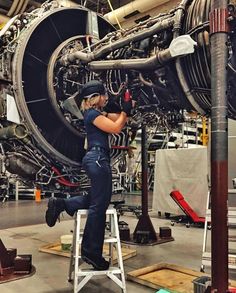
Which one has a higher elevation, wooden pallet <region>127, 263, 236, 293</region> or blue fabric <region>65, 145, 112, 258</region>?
blue fabric <region>65, 145, 112, 258</region>

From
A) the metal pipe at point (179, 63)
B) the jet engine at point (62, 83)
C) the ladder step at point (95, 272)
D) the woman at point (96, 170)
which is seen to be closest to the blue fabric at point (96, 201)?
the woman at point (96, 170)

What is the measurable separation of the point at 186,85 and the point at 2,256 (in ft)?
6.11

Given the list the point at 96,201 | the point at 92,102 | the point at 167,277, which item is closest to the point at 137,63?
the point at 92,102

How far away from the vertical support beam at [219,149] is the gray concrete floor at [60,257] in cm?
84

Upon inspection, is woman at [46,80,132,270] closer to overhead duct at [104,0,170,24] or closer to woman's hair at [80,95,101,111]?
woman's hair at [80,95,101,111]

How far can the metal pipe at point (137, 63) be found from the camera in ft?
6.37

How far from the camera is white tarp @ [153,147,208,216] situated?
5.14 m

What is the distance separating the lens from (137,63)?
214 cm

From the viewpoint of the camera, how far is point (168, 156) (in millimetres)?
5719

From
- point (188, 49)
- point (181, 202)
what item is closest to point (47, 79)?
point (188, 49)

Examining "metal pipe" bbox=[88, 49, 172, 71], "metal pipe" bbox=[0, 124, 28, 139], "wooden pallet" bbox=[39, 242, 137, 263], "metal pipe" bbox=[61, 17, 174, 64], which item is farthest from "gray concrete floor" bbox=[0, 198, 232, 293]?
Result: "metal pipe" bbox=[61, 17, 174, 64]

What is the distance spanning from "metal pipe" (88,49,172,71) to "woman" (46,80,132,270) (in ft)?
0.49

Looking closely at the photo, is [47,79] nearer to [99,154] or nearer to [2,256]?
[99,154]

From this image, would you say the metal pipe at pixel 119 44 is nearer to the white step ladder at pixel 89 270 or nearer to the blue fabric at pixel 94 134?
the blue fabric at pixel 94 134
